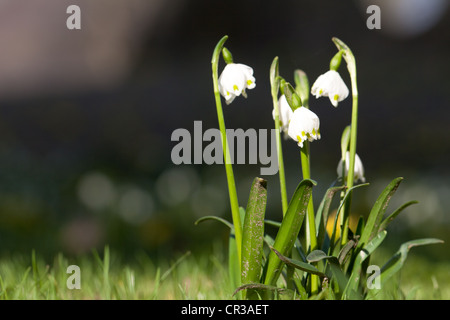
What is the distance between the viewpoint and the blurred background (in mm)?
2957

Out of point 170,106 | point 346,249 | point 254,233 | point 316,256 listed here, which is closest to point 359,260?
point 346,249

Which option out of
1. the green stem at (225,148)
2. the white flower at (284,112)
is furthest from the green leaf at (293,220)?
the white flower at (284,112)

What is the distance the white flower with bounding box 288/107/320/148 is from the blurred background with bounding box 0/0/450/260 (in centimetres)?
157

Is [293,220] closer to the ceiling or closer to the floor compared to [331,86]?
closer to the floor

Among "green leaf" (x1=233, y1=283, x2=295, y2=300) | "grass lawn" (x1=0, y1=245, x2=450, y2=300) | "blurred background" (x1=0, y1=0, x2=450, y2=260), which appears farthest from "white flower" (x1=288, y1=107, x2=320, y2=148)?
"blurred background" (x1=0, y1=0, x2=450, y2=260)

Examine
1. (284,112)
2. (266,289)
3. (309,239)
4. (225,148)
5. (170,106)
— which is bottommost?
(266,289)

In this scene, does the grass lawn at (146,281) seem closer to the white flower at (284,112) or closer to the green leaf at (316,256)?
the green leaf at (316,256)

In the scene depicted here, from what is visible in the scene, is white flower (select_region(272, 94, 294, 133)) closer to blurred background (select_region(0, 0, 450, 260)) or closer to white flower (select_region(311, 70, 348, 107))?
white flower (select_region(311, 70, 348, 107))

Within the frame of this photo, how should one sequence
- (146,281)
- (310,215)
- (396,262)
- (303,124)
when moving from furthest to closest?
→ (146,281), (396,262), (310,215), (303,124)

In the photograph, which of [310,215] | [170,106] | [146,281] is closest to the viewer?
[310,215]

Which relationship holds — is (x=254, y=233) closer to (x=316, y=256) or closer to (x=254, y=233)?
(x=254, y=233)

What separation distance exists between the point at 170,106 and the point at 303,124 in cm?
350

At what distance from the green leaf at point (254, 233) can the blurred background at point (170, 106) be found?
4.62 ft

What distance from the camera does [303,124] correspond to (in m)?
1.24
